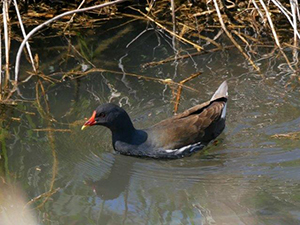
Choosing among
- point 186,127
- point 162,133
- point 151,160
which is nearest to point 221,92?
point 186,127

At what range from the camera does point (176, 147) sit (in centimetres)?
541

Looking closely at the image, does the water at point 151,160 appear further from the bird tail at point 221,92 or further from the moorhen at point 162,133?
the bird tail at point 221,92

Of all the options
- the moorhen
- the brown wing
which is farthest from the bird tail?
the moorhen

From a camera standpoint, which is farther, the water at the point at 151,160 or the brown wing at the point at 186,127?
the brown wing at the point at 186,127

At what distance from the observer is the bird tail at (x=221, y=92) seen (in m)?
5.79

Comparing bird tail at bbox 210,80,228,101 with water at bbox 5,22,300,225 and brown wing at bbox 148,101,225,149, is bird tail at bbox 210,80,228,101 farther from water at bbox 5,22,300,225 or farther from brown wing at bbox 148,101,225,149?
water at bbox 5,22,300,225

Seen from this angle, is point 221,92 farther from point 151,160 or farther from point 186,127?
point 151,160

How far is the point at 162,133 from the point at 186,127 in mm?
223

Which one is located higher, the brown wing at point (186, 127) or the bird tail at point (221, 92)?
the bird tail at point (221, 92)

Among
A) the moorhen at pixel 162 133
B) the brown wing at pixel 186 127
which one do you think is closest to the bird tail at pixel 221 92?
the brown wing at pixel 186 127

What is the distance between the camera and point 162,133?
5.44 m

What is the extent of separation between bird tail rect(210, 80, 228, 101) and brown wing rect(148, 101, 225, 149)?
0.26 ft

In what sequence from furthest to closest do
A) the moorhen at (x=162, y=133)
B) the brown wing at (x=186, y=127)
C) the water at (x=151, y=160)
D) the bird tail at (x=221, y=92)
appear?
the bird tail at (x=221, y=92) < the brown wing at (x=186, y=127) < the moorhen at (x=162, y=133) < the water at (x=151, y=160)

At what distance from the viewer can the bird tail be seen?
228 inches
